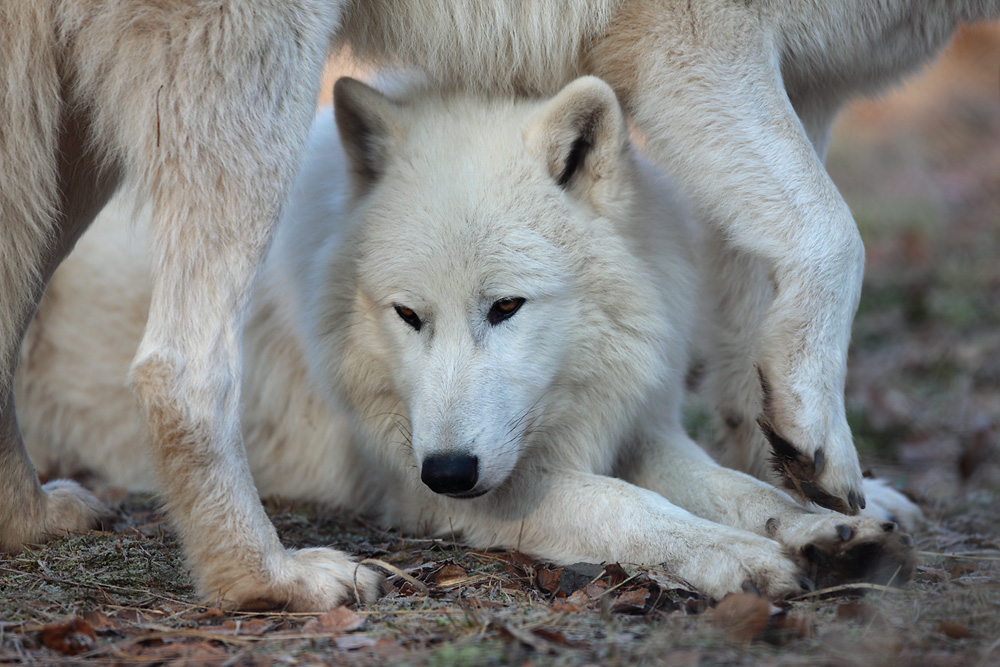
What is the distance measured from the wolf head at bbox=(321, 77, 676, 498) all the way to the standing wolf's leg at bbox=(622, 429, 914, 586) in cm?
31

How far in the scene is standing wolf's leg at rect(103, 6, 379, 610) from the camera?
2674 mm

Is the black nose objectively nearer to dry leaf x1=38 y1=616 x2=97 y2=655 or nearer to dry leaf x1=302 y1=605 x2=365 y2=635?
dry leaf x1=302 y1=605 x2=365 y2=635

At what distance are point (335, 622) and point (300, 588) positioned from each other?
231 millimetres

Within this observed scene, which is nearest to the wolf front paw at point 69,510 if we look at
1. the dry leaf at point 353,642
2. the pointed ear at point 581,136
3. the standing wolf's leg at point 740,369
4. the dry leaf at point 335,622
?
the dry leaf at point 335,622

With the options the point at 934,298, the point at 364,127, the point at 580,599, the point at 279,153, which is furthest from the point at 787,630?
the point at 934,298

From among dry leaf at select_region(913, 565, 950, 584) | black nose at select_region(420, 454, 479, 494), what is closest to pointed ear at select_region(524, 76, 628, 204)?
black nose at select_region(420, 454, 479, 494)

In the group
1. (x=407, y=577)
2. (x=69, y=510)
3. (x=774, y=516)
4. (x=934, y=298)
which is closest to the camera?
(x=407, y=577)

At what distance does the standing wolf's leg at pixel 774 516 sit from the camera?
2660 mm

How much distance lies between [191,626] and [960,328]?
18.4ft

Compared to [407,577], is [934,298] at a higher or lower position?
higher

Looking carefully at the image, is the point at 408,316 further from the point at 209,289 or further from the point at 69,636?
the point at 69,636

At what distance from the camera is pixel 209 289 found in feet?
8.93

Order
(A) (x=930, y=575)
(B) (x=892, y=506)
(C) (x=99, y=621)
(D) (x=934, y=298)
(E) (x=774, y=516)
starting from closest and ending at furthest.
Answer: (C) (x=99, y=621) < (A) (x=930, y=575) < (E) (x=774, y=516) < (B) (x=892, y=506) < (D) (x=934, y=298)

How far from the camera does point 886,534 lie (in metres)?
2.64
